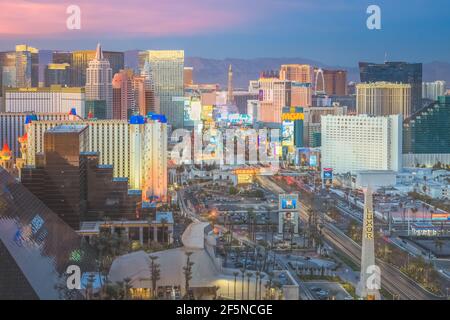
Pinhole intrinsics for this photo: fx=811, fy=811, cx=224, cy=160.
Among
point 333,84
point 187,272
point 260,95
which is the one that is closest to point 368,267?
point 187,272

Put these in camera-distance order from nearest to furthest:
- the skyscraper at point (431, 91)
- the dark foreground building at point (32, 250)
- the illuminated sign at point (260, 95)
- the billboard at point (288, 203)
Answer: 1. the dark foreground building at point (32, 250)
2. the billboard at point (288, 203)
3. the skyscraper at point (431, 91)
4. the illuminated sign at point (260, 95)

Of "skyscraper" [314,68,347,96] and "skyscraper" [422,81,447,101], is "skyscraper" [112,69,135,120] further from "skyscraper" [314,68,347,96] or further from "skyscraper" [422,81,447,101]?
"skyscraper" [422,81,447,101]

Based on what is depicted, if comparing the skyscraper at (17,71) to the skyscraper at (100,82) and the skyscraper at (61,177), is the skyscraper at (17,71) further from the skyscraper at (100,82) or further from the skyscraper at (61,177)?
the skyscraper at (61,177)

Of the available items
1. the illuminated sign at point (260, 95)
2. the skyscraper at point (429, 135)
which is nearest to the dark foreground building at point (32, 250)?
the skyscraper at point (429, 135)

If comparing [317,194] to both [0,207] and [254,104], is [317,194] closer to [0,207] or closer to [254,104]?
[0,207]

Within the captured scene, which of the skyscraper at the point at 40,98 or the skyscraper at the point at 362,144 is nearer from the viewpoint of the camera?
the skyscraper at the point at 362,144

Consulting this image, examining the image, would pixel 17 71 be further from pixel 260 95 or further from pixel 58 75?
pixel 260 95

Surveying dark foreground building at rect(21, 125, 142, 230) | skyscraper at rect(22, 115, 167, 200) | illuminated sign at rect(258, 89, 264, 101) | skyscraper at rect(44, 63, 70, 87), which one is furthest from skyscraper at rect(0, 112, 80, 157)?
illuminated sign at rect(258, 89, 264, 101)
